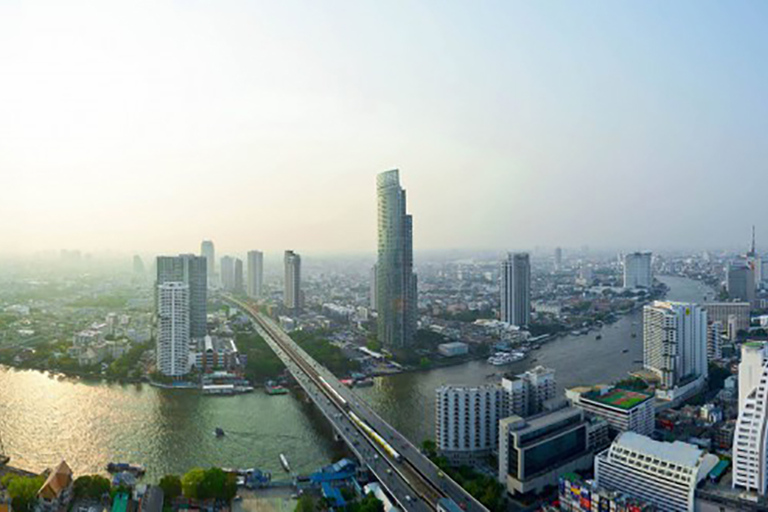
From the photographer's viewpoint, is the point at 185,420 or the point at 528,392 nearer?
the point at 528,392

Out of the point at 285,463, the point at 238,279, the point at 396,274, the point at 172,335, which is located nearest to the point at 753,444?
the point at 285,463

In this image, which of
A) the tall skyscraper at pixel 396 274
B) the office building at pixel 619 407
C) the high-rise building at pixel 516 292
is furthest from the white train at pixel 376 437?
the high-rise building at pixel 516 292

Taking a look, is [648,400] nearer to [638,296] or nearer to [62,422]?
[62,422]

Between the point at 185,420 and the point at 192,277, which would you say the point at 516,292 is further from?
the point at 185,420

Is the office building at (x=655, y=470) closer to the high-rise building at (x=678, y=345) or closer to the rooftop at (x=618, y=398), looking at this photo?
the rooftop at (x=618, y=398)

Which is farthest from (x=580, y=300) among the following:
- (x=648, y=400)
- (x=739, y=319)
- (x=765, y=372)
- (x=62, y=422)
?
(x=62, y=422)

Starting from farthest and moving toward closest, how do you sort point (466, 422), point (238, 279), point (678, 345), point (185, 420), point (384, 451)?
point (238, 279)
point (678, 345)
point (185, 420)
point (466, 422)
point (384, 451)

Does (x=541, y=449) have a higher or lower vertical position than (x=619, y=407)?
lower
